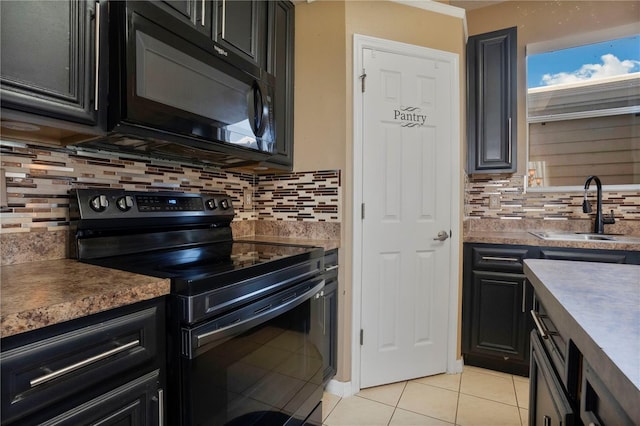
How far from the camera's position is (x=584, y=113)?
2686mm

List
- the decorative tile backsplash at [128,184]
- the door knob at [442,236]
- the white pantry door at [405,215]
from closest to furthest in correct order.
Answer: the decorative tile backsplash at [128,184], the white pantry door at [405,215], the door knob at [442,236]

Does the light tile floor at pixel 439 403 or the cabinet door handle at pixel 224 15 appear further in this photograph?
the light tile floor at pixel 439 403

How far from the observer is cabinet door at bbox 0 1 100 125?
87 cm

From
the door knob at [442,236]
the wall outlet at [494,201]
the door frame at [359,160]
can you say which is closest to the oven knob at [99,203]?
the door frame at [359,160]

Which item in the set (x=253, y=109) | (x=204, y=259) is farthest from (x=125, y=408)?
(x=253, y=109)

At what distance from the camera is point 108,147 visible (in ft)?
4.47

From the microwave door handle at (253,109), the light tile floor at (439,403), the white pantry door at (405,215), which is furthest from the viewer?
the white pantry door at (405,215)

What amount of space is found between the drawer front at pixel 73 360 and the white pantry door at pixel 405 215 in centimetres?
135

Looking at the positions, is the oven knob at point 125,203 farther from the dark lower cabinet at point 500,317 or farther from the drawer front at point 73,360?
the dark lower cabinet at point 500,317

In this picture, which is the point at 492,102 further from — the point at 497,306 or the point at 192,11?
the point at 192,11

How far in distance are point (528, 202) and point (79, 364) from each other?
9.89 ft

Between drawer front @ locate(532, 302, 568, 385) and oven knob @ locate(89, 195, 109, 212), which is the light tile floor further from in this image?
oven knob @ locate(89, 195, 109, 212)

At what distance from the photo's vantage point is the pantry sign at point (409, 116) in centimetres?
202

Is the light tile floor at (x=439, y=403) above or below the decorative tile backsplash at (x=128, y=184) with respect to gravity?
below
